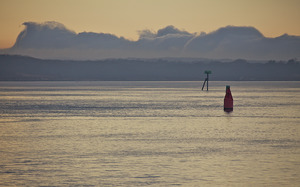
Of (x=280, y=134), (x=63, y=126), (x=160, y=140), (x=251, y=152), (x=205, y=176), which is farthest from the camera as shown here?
(x=63, y=126)

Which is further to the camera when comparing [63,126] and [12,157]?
[63,126]

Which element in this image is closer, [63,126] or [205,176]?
[205,176]

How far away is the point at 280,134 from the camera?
34812 millimetres

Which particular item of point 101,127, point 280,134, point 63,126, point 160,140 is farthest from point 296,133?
point 63,126

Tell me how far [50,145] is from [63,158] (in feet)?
16.9

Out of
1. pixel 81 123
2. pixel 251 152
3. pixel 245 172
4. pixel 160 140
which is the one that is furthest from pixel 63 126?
pixel 245 172

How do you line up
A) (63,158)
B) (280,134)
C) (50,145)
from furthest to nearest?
(280,134) → (50,145) → (63,158)

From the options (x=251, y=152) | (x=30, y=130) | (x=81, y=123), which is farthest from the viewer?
(x=81, y=123)

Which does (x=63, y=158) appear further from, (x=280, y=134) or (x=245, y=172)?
(x=280, y=134)

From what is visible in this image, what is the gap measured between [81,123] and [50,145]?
15381 millimetres

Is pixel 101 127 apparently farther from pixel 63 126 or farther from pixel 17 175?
pixel 17 175

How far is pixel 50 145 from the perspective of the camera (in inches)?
1132

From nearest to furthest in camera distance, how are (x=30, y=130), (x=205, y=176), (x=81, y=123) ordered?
(x=205, y=176) → (x=30, y=130) → (x=81, y=123)

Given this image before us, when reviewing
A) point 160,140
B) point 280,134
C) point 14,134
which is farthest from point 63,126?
point 280,134
